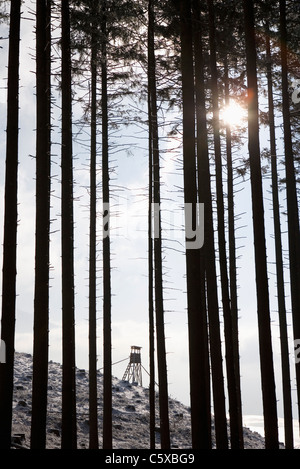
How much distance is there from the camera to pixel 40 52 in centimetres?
1019

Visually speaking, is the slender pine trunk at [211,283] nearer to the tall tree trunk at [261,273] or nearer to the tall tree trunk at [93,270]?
the tall tree trunk at [261,273]

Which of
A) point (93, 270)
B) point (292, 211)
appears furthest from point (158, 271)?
point (292, 211)

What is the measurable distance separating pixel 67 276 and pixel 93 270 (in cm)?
285

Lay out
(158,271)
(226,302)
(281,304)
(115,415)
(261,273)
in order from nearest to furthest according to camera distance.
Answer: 1. (261,273)
2. (226,302)
3. (158,271)
4. (281,304)
5. (115,415)

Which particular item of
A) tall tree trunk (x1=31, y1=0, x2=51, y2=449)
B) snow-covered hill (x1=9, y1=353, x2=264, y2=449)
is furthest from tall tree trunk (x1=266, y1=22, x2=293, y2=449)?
tall tree trunk (x1=31, y1=0, x2=51, y2=449)

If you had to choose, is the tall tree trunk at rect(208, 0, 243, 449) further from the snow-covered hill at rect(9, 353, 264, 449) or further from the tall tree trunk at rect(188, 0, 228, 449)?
the snow-covered hill at rect(9, 353, 264, 449)

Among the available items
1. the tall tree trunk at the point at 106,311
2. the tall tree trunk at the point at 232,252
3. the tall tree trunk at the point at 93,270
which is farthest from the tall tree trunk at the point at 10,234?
the tall tree trunk at the point at 232,252

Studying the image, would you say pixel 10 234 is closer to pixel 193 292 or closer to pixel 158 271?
pixel 193 292

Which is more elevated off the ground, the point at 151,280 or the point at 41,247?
the point at 151,280

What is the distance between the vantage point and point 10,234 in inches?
A: 365

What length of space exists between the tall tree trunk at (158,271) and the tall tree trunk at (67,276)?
2.60 meters

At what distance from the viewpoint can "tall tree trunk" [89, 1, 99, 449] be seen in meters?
13.0
